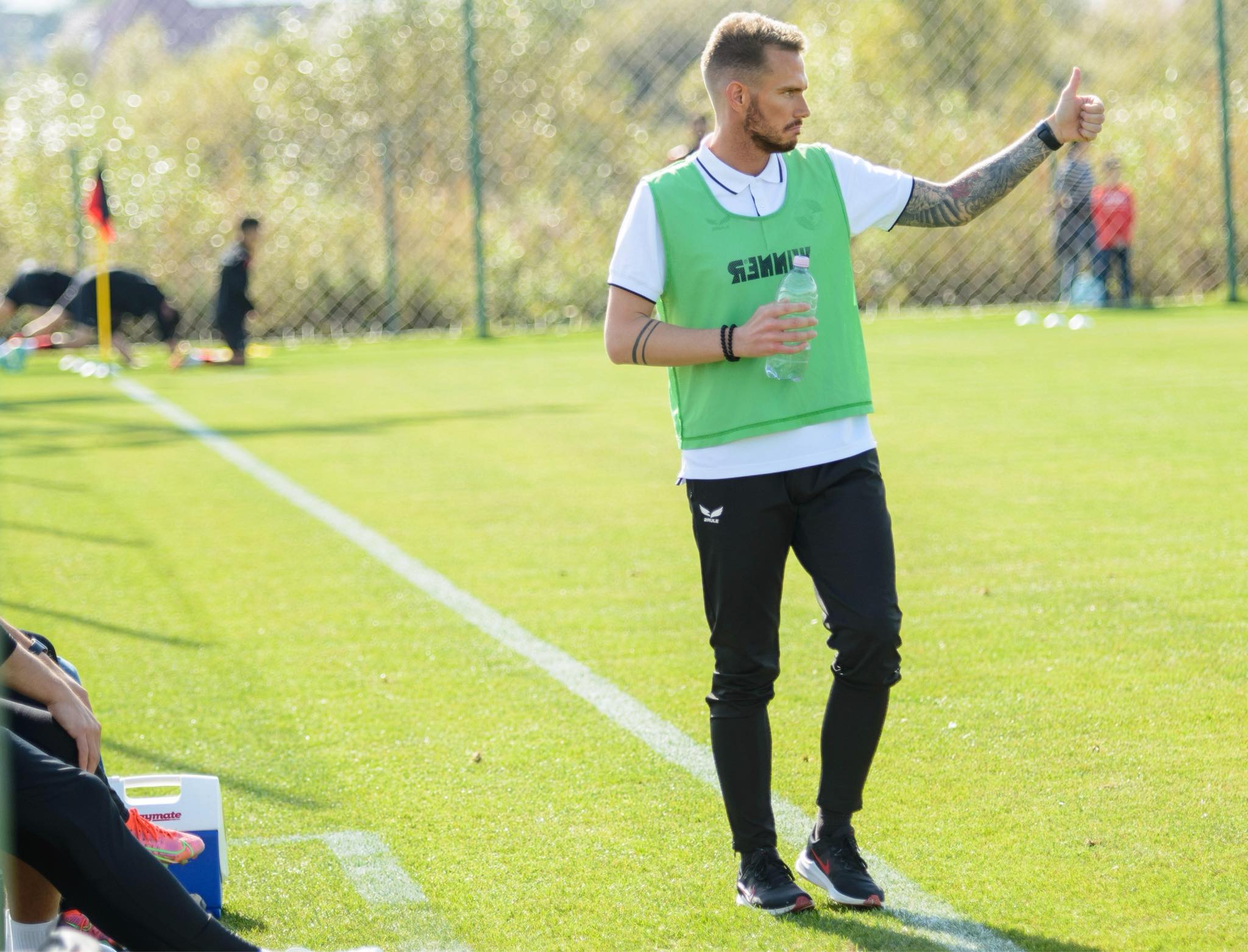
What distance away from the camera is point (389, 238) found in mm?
25125

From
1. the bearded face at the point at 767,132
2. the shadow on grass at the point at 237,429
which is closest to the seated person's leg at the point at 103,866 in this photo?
the bearded face at the point at 767,132

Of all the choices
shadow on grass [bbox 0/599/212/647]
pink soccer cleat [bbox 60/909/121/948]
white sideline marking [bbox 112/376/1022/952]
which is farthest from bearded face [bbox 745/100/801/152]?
shadow on grass [bbox 0/599/212/647]

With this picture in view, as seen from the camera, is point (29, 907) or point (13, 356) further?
point (13, 356)

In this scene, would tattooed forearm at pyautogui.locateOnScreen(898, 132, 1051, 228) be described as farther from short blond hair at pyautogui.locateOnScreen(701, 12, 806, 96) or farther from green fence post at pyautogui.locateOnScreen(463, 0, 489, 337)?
green fence post at pyautogui.locateOnScreen(463, 0, 489, 337)

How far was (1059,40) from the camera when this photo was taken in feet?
86.8

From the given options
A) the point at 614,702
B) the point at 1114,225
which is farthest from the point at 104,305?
the point at 614,702

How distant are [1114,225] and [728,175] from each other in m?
20.6

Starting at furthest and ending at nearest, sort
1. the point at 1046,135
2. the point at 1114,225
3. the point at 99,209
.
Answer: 1. the point at 1114,225
2. the point at 99,209
3. the point at 1046,135

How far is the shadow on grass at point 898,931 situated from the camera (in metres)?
3.39

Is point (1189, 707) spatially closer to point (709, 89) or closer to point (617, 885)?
point (617, 885)

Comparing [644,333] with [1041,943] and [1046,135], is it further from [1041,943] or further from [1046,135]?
[1041,943]

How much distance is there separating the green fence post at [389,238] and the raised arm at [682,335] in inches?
846

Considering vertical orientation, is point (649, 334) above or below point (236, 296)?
below

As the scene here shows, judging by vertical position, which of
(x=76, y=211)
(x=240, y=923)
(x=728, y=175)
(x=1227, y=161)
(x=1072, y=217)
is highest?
(x=1227, y=161)
